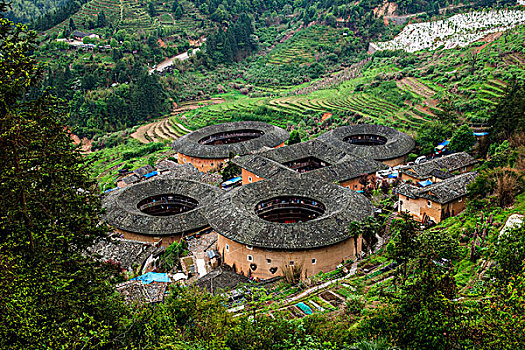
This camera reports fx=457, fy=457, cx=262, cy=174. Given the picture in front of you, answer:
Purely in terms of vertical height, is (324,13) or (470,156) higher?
(324,13)

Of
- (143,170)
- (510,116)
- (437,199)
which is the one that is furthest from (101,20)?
(437,199)


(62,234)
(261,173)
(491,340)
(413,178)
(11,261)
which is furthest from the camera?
(261,173)

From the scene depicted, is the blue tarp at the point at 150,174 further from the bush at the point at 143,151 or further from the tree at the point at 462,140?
the tree at the point at 462,140

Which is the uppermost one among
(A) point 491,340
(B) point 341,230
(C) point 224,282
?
(A) point 491,340

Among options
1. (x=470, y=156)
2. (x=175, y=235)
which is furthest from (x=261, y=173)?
(x=470, y=156)

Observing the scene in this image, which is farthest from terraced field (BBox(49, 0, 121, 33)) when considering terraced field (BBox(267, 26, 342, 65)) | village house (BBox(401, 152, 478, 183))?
village house (BBox(401, 152, 478, 183))

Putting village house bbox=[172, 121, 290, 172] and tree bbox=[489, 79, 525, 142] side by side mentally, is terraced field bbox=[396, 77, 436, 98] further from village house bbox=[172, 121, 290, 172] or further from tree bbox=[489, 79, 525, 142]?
village house bbox=[172, 121, 290, 172]

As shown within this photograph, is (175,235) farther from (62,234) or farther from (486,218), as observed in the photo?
(486,218)
